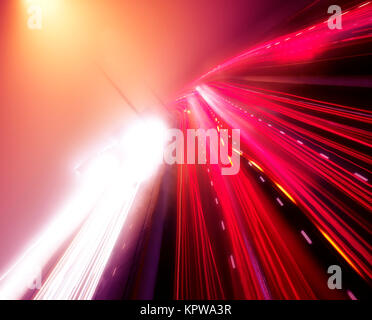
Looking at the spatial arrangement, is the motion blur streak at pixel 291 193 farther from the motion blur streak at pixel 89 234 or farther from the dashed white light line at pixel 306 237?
the motion blur streak at pixel 89 234

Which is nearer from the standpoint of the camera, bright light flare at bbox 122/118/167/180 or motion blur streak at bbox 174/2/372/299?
motion blur streak at bbox 174/2/372/299

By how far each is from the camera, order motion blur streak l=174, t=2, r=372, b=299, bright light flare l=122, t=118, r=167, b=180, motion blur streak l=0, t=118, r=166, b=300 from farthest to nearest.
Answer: bright light flare l=122, t=118, r=167, b=180 < motion blur streak l=0, t=118, r=166, b=300 < motion blur streak l=174, t=2, r=372, b=299

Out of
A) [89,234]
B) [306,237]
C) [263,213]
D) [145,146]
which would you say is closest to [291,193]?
[263,213]

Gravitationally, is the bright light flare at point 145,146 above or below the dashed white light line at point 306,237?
above

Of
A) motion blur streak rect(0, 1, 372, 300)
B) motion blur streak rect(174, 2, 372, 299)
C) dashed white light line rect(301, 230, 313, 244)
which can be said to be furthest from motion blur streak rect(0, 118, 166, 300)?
dashed white light line rect(301, 230, 313, 244)

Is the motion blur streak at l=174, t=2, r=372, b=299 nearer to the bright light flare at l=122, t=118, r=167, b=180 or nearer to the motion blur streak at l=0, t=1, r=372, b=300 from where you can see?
the motion blur streak at l=0, t=1, r=372, b=300

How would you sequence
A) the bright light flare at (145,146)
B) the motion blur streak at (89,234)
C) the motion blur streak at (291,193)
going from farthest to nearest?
the bright light flare at (145,146) → the motion blur streak at (89,234) → the motion blur streak at (291,193)

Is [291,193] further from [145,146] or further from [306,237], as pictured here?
[145,146]

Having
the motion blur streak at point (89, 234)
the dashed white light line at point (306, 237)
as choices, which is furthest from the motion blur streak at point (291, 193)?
the motion blur streak at point (89, 234)

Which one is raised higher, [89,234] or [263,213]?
[263,213]

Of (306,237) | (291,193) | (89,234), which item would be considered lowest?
(89,234)
